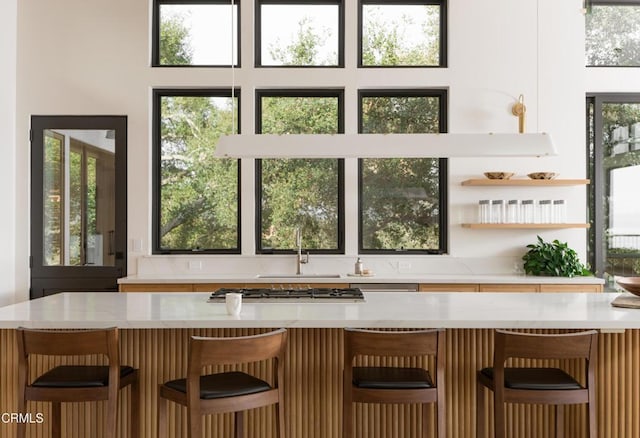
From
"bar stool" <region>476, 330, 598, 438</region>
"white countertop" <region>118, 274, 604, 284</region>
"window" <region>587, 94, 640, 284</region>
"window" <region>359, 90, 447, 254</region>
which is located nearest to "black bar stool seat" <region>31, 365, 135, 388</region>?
"bar stool" <region>476, 330, 598, 438</region>

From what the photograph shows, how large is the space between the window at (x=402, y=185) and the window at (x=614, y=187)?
151cm

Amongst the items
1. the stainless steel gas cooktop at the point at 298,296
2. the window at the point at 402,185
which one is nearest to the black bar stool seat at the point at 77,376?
the stainless steel gas cooktop at the point at 298,296

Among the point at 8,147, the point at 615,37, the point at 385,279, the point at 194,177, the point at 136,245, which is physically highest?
the point at 615,37

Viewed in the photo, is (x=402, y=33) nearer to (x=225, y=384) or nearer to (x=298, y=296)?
(x=298, y=296)

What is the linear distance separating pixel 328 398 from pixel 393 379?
1.79 ft

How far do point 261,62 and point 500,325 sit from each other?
3.74m

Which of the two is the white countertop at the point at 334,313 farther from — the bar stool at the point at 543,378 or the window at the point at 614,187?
the window at the point at 614,187

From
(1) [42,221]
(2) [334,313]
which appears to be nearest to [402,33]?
(2) [334,313]

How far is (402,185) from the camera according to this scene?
211 inches

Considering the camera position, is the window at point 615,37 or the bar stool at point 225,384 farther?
the window at point 615,37

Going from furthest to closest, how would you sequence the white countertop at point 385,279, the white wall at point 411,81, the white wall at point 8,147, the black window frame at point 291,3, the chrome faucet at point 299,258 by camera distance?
1. the black window frame at point 291,3
2. the white wall at point 411,81
3. the chrome faucet at point 299,258
4. the white wall at point 8,147
5. the white countertop at point 385,279

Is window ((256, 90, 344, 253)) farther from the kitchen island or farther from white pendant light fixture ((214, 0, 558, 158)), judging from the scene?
the kitchen island

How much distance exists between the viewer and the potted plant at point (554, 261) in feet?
15.8

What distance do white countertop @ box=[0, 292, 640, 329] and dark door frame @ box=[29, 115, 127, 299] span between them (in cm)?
187
